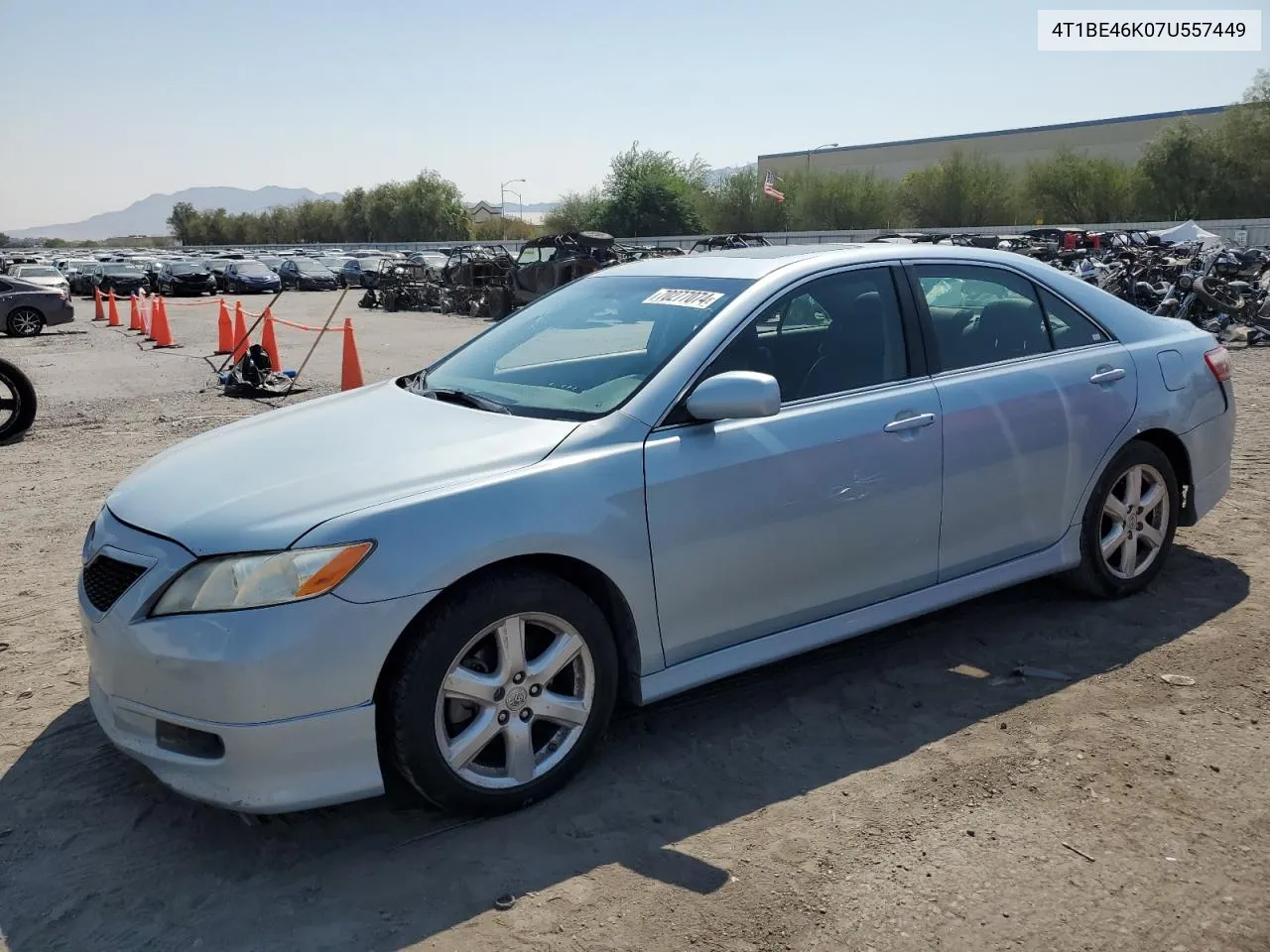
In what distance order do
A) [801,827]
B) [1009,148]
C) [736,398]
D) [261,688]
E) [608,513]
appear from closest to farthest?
1. [261,688]
2. [801,827]
3. [608,513]
4. [736,398]
5. [1009,148]

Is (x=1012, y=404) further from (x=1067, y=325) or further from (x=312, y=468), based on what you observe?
(x=312, y=468)

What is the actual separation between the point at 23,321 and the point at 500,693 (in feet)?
80.7

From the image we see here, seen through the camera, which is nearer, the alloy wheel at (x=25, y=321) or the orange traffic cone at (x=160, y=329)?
the orange traffic cone at (x=160, y=329)

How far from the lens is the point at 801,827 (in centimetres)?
315

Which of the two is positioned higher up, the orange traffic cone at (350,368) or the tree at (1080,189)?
the tree at (1080,189)

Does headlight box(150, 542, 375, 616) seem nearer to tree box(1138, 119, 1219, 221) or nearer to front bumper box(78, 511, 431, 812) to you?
front bumper box(78, 511, 431, 812)

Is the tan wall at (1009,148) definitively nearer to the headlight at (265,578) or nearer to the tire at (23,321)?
the tire at (23,321)

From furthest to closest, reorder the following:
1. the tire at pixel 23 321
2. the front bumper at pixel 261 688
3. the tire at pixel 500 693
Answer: the tire at pixel 23 321, the tire at pixel 500 693, the front bumper at pixel 261 688

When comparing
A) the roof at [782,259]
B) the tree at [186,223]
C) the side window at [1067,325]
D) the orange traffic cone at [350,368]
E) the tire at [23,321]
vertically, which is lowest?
the orange traffic cone at [350,368]

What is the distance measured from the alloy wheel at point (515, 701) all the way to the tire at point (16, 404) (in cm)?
852

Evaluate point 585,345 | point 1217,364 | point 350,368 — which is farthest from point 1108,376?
point 350,368

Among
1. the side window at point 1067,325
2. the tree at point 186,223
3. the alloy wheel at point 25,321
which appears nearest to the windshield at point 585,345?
the side window at point 1067,325

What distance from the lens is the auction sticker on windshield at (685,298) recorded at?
12.7ft

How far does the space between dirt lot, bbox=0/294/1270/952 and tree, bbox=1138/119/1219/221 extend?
6014 centimetres
